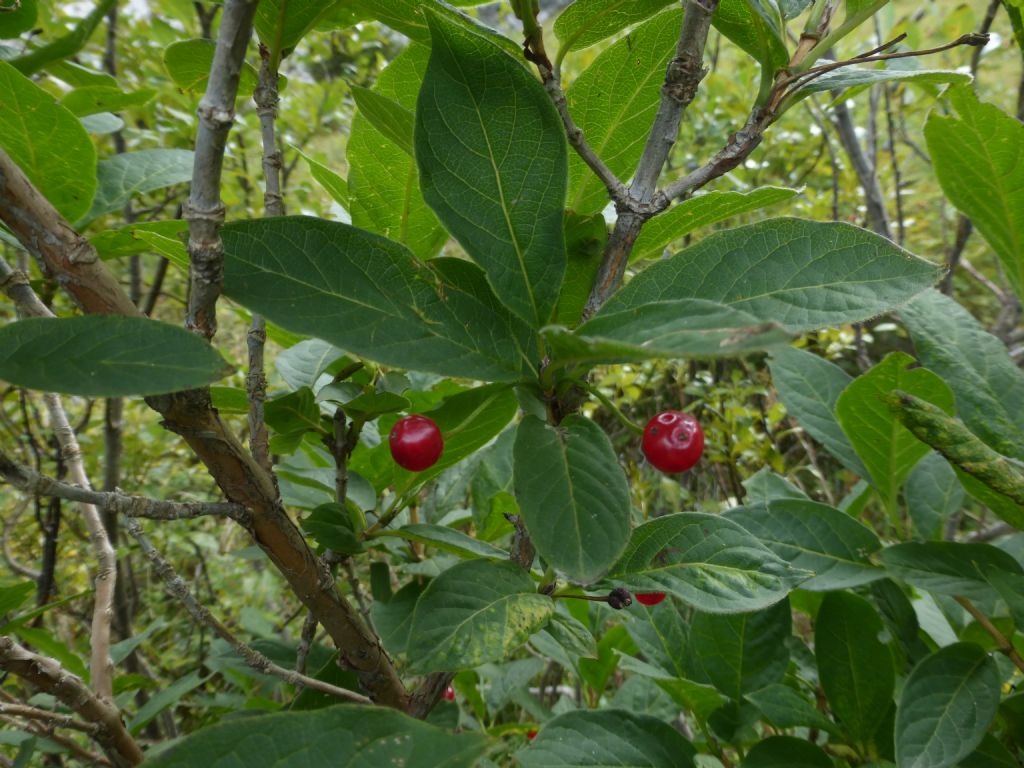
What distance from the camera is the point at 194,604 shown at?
0.72 meters

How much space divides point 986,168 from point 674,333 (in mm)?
816

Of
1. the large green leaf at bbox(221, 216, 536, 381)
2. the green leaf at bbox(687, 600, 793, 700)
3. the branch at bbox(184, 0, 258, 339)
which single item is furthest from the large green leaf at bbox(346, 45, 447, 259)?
the green leaf at bbox(687, 600, 793, 700)

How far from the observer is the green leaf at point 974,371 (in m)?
0.96

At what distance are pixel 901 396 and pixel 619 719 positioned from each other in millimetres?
541

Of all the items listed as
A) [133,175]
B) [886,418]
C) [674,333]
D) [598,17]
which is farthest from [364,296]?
[886,418]

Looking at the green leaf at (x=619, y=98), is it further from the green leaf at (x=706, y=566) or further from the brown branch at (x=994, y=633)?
the brown branch at (x=994, y=633)

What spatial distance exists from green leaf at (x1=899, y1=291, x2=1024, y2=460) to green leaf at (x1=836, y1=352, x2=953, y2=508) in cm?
4

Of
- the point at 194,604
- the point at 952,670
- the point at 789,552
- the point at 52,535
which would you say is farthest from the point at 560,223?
the point at 52,535

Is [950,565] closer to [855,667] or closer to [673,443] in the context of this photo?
[855,667]

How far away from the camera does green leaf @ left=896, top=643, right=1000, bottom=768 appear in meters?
0.81

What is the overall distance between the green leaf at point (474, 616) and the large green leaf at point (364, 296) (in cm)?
21

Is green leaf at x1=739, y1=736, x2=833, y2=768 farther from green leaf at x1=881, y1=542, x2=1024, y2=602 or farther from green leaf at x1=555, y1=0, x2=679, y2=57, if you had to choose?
green leaf at x1=555, y1=0, x2=679, y2=57

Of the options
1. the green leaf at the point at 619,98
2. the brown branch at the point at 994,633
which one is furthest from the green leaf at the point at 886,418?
the green leaf at the point at 619,98

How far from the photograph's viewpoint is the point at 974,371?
0.99 m
